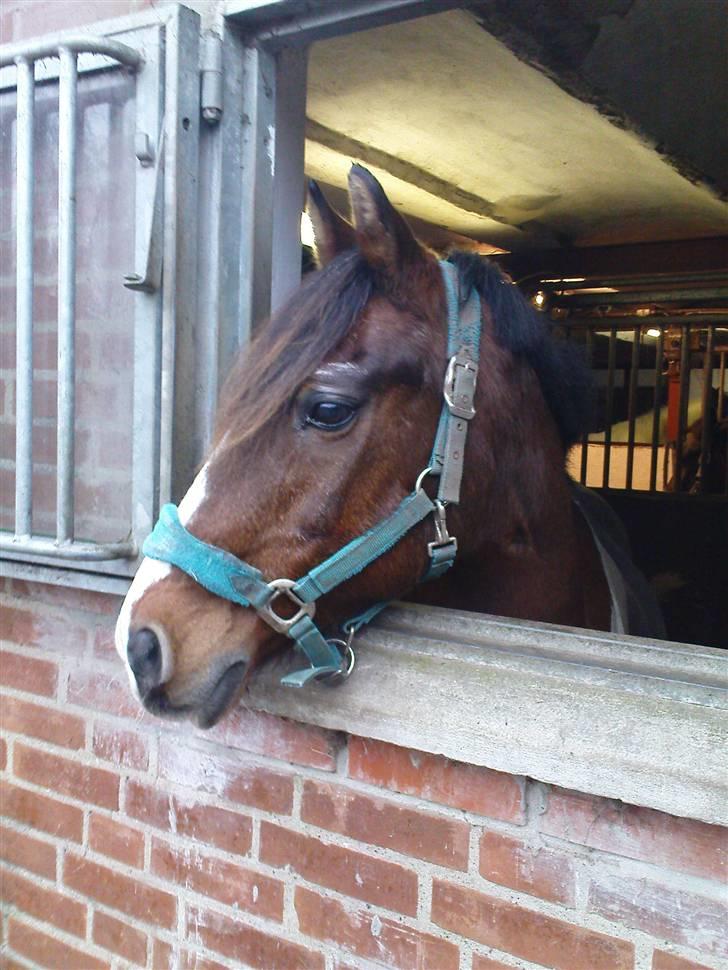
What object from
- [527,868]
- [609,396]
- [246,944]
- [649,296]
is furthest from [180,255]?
[649,296]

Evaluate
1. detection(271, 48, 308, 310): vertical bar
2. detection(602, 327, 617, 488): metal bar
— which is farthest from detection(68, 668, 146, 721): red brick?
detection(602, 327, 617, 488): metal bar

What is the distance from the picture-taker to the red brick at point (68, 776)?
6.47 ft

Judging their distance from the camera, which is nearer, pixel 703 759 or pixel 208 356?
pixel 703 759

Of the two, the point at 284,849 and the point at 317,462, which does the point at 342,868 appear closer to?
the point at 284,849

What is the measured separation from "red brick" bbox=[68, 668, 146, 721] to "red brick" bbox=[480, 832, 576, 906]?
89 centimetres

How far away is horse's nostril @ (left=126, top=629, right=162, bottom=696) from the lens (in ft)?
4.15

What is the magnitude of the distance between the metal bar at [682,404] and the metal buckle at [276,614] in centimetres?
403

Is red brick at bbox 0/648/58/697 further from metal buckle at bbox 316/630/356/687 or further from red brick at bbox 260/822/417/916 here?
metal buckle at bbox 316/630/356/687

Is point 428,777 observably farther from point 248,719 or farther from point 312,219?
point 312,219

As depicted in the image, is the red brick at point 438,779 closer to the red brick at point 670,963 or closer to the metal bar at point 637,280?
the red brick at point 670,963

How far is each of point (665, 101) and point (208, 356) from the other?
2.14 metres

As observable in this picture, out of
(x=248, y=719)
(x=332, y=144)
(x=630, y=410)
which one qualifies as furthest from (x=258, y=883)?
(x=630, y=410)

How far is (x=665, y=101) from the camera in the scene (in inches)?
114

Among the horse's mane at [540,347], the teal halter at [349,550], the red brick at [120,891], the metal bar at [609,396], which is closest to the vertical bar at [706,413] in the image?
the metal bar at [609,396]
